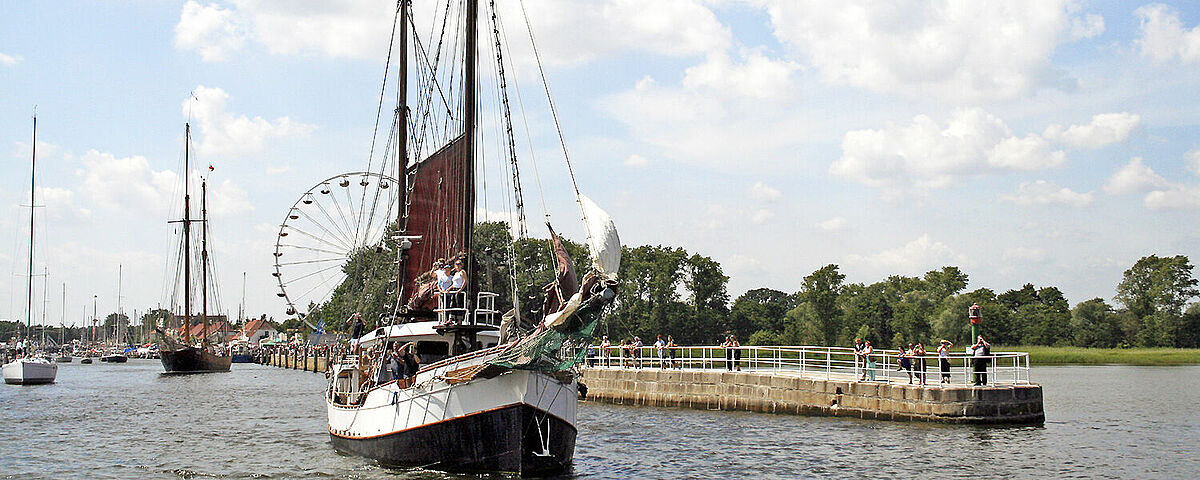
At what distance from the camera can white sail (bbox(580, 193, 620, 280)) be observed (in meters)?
18.3

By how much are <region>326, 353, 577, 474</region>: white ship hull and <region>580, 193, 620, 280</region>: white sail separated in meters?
2.54

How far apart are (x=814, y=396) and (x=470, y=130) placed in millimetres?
14347

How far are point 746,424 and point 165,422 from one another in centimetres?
2001

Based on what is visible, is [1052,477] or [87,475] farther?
[87,475]

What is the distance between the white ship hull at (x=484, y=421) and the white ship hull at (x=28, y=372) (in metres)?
49.7

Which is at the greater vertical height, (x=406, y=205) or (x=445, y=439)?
(x=406, y=205)

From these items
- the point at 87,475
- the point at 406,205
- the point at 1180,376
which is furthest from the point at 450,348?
the point at 1180,376

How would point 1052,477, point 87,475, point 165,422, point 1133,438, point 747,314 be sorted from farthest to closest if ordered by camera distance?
point 747,314 < point 165,422 < point 1133,438 < point 87,475 < point 1052,477

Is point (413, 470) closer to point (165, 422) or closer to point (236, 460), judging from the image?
point (236, 460)

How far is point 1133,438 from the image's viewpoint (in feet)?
88.5

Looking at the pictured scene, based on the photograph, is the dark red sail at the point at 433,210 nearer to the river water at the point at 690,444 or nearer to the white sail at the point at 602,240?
the river water at the point at 690,444

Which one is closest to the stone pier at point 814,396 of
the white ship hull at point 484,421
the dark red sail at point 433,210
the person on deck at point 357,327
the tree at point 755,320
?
the dark red sail at point 433,210

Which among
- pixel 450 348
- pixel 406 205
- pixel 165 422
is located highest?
pixel 406 205

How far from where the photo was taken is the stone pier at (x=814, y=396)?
93.1 feet
